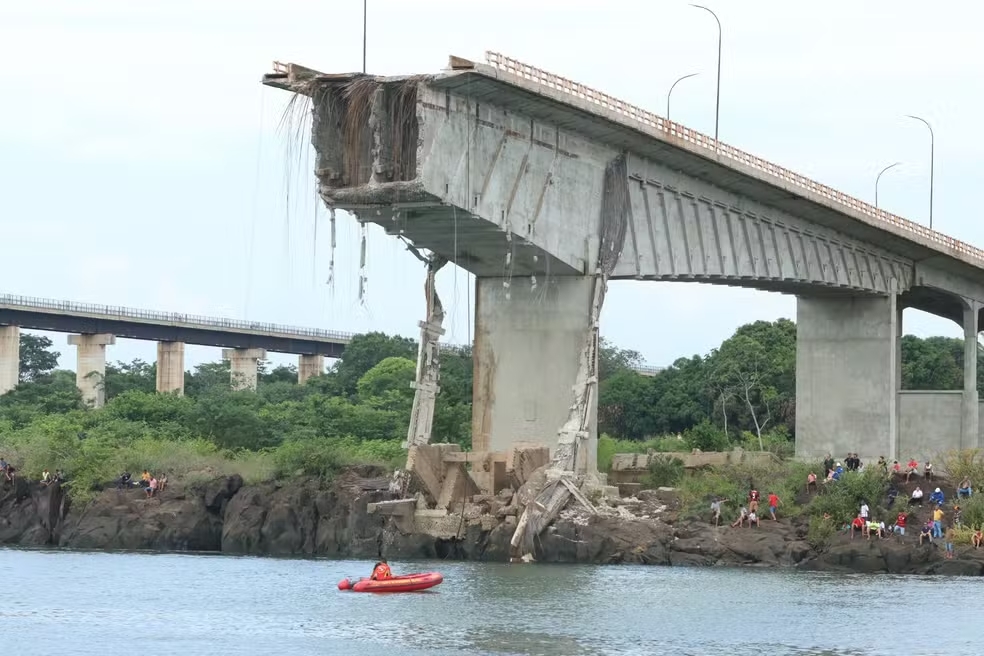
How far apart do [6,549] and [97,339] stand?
59016 mm

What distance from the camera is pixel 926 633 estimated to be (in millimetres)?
48438

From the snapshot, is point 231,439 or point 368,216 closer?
point 368,216

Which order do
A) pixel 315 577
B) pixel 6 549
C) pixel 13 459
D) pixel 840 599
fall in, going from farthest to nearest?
pixel 13 459, pixel 6 549, pixel 315 577, pixel 840 599

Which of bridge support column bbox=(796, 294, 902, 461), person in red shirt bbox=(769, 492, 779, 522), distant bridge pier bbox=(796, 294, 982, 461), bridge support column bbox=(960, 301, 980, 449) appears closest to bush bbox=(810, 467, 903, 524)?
person in red shirt bbox=(769, 492, 779, 522)

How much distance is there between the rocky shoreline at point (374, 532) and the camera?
214 feet

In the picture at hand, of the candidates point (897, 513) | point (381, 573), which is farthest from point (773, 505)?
point (381, 573)

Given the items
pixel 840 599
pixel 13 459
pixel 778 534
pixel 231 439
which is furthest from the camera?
pixel 231 439

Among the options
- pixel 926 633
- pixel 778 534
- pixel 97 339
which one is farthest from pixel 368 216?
pixel 97 339

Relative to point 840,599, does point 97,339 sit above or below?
above

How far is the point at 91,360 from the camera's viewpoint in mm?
131500

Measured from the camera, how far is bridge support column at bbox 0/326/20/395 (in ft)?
404

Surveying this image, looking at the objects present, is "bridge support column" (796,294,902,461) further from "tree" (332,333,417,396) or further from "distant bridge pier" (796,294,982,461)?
"tree" (332,333,417,396)

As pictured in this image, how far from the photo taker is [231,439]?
9350 centimetres

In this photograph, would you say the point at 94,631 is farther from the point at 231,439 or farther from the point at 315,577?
the point at 231,439
